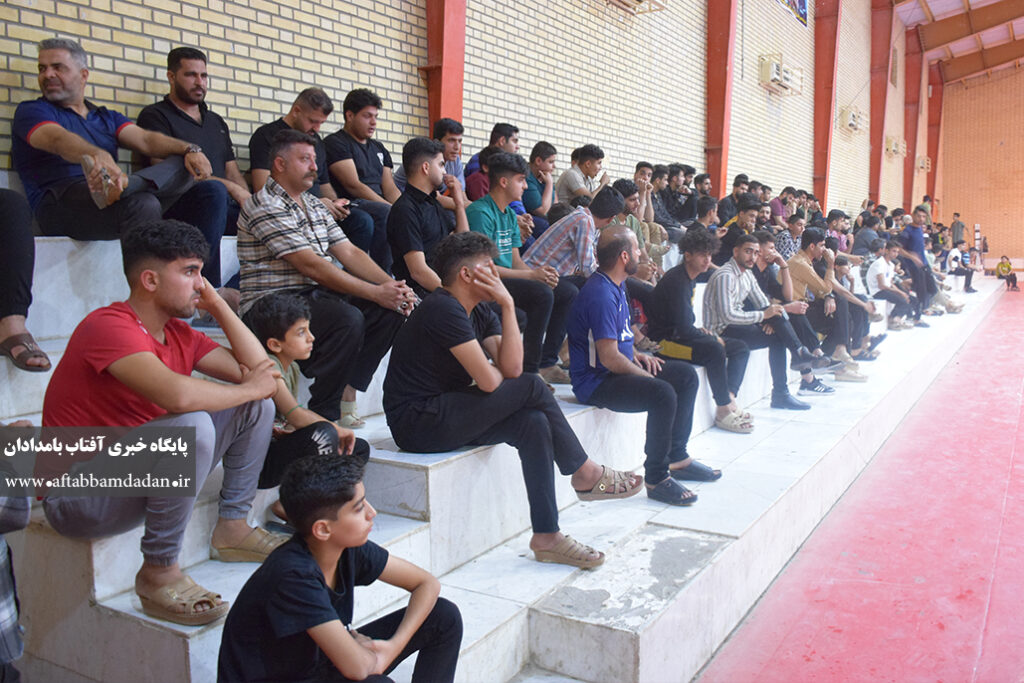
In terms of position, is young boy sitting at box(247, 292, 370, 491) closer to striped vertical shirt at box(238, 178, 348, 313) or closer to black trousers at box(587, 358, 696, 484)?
striped vertical shirt at box(238, 178, 348, 313)

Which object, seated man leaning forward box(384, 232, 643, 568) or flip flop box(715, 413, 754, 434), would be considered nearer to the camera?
seated man leaning forward box(384, 232, 643, 568)

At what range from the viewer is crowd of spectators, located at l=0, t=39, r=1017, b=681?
1958mm

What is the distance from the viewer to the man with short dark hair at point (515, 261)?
13.7 ft

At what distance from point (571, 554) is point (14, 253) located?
2232mm

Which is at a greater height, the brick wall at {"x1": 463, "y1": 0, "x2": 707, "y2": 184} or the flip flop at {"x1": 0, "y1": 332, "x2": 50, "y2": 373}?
the brick wall at {"x1": 463, "y1": 0, "x2": 707, "y2": 184}

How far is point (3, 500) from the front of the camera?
5.78ft

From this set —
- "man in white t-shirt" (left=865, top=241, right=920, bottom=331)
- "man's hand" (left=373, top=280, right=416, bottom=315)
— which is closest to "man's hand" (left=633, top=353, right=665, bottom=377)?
"man's hand" (left=373, top=280, right=416, bottom=315)

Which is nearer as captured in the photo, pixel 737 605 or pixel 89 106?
pixel 737 605

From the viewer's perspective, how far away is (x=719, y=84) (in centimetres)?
1076

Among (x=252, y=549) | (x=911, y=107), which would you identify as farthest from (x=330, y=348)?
(x=911, y=107)

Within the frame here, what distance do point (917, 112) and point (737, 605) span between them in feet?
73.2

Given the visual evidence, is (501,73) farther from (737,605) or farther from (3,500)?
(3,500)

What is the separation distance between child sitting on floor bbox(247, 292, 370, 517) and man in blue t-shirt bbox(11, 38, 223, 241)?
1.01m

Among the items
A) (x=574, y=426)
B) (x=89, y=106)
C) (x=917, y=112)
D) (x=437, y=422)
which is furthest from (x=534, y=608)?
(x=917, y=112)
